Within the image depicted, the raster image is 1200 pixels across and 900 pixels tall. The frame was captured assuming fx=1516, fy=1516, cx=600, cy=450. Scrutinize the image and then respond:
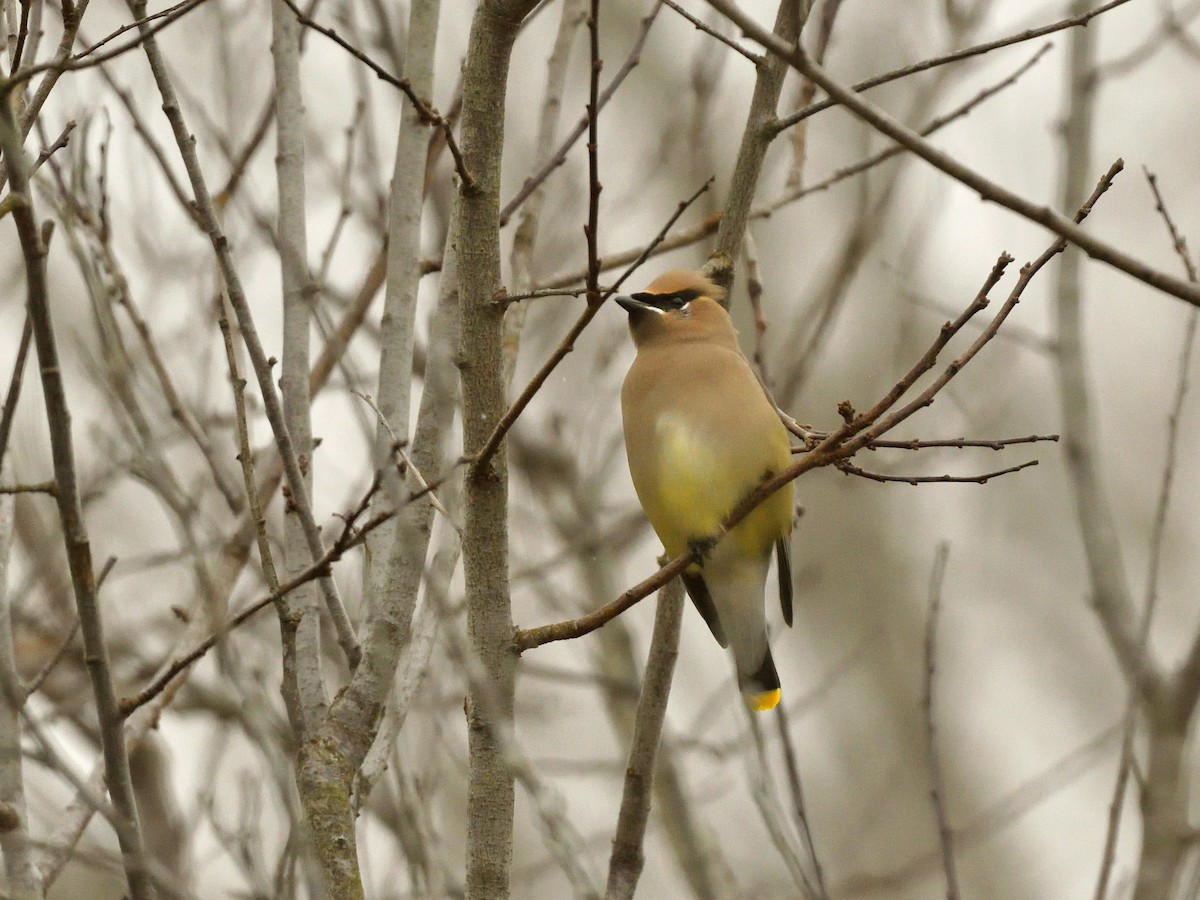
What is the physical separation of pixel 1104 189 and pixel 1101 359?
11.7m

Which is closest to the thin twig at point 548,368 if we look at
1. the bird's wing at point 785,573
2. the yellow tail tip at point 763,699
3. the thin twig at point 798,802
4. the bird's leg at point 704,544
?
the thin twig at point 798,802

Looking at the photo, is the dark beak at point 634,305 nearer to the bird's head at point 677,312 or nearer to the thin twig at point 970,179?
the bird's head at point 677,312

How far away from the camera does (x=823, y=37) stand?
14.9ft

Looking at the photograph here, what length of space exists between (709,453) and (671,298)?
70 cm

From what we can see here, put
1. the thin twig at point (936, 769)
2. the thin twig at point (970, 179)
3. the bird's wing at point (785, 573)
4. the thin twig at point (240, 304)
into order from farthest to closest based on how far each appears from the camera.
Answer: the bird's wing at point (785, 573)
the thin twig at point (936, 769)
the thin twig at point (240, 304)
the thin twig at point (970, 179)

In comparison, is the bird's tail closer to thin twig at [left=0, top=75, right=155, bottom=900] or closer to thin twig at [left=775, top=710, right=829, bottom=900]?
thin twig at [left=775, top=710, right=829, bottom=900]

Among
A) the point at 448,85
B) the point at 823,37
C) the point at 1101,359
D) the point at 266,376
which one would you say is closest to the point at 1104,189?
the point at 266,376

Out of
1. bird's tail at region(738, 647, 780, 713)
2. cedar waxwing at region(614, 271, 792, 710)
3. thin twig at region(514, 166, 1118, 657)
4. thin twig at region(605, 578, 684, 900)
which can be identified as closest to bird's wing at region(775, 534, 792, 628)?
cedar waxwing at region(614, 271, 792, 710)

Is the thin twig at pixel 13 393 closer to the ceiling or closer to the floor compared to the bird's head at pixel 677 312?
closer to the floor

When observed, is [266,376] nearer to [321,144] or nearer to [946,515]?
[321,144]

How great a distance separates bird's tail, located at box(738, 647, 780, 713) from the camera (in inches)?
185

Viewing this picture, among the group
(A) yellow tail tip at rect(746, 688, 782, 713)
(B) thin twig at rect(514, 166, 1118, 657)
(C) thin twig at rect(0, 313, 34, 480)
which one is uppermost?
(A) yellow tail tip at rect(746, 688, 782, 713)

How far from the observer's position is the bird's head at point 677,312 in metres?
4.74

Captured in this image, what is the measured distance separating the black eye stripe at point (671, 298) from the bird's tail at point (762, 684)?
44.2 inches
